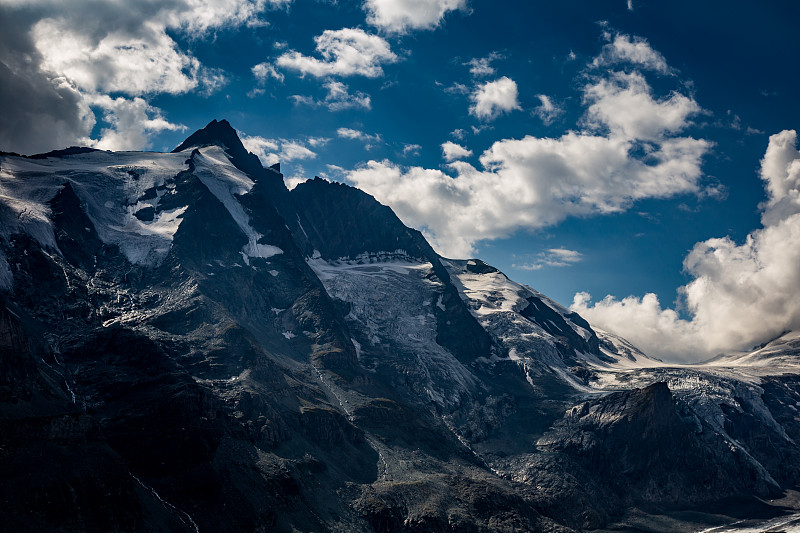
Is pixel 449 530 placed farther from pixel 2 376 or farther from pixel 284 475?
pixel 2 376

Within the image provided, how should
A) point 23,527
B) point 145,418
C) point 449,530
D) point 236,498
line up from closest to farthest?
point 23,527, point 236,498, point 145,418, point 449,530

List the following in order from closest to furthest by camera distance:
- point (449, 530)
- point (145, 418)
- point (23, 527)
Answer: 1. point (23, 527)
2. point (145, 418)
3. point (449, 530)

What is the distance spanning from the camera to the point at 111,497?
12738 centimetres

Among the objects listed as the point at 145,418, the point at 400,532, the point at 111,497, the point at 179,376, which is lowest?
the point at 400,532

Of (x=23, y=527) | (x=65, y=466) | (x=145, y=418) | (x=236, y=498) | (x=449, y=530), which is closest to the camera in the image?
(x=23, y=527)

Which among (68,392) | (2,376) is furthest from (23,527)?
(68,392)

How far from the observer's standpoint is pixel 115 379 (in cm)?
Answer: 18300

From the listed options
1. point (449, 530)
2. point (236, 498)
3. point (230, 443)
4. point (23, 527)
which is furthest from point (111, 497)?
point (449, 530)

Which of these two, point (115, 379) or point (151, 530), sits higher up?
point (115, 379)

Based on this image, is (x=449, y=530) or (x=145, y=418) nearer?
(x=145, y=418)

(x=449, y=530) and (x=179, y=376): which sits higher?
(x=179, y=376)

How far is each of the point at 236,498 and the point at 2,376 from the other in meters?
60.1

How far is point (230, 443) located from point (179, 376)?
2723 cm

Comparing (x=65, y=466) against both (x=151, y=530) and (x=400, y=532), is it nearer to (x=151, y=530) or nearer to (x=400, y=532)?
(x=151, y=530)
